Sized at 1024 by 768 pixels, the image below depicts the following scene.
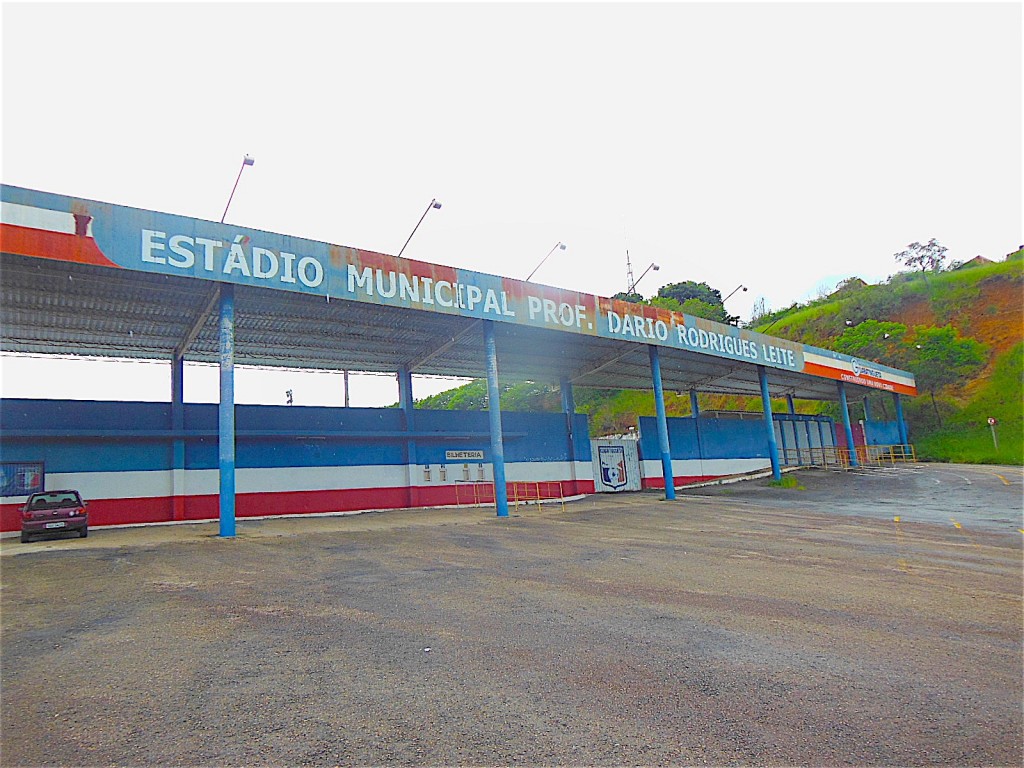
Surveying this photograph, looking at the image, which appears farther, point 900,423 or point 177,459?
point 900,423

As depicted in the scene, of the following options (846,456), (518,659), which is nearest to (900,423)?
(846,456)

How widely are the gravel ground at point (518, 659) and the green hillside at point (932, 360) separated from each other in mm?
26382

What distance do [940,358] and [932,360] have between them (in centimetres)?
56

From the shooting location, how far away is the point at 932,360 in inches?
1849

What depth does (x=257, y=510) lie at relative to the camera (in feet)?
68.2

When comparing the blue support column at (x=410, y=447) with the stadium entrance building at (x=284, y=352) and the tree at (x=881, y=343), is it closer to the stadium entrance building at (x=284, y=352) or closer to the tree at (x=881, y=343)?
the stadium entrance building at (x=284, y=352)

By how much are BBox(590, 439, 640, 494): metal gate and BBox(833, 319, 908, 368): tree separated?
1178 inches

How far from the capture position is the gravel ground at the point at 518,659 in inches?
141

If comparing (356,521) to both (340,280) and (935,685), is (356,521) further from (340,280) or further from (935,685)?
(935,685)

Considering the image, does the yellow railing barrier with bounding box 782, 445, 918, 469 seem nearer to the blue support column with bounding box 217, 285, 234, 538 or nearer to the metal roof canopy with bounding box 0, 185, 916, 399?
the metal roof canopy with bounding box 0, 185, 916, 399

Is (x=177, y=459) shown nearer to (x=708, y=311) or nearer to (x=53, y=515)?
(x=53, y=515)

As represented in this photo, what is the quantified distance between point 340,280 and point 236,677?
12.4m

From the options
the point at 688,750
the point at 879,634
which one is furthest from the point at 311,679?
the point at 879,634

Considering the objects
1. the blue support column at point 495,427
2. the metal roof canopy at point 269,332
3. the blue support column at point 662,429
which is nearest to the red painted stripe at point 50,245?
the metal roof canopy at point 269,332
